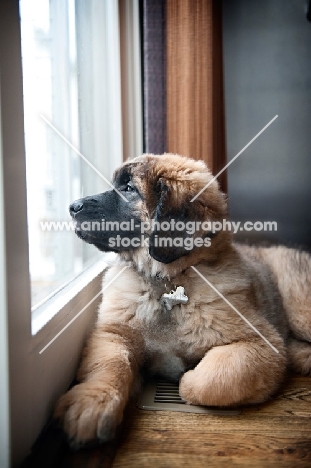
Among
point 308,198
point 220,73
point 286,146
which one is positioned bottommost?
point 308,198

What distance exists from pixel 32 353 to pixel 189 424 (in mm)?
486

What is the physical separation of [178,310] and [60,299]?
380 mm

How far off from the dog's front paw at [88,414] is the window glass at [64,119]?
356 millimetres

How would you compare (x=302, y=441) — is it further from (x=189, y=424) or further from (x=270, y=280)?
(x=270, y=280)

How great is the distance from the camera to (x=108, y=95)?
8.01 ft

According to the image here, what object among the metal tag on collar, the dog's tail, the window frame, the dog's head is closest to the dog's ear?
the dog's head

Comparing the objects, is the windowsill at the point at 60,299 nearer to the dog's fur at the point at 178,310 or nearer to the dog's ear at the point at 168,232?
the dog's fur at the point at 178,310

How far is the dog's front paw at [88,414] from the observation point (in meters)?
1.12

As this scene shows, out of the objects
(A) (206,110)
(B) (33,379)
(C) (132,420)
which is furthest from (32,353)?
(A) (206,110)

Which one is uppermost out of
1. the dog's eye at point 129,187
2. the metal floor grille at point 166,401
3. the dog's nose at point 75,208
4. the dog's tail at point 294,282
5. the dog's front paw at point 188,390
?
the dog's eye at point 129,187

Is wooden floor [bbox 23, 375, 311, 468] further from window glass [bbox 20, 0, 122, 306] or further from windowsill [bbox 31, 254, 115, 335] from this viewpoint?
window glass [bbox 20, 0, 122, 306]

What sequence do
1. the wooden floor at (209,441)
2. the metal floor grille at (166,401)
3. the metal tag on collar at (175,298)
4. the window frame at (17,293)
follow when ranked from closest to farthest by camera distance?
the window frame at (17,293) → the wooden floor at (209,441) → the metal floor grille at (166,401) → the metal tag on collar at (175,298)

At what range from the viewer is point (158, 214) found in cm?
139

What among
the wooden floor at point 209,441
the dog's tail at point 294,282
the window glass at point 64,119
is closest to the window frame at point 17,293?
the wooden floor at point 209,441
